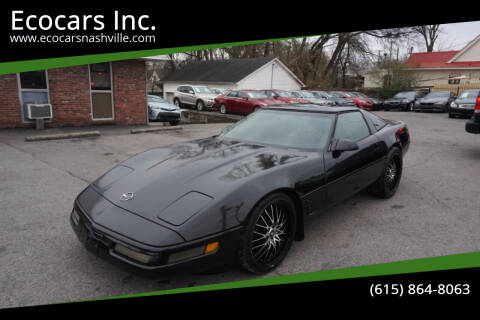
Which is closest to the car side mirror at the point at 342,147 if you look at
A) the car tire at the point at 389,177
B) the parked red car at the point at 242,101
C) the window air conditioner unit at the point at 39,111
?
the car tire at the point at 389,177

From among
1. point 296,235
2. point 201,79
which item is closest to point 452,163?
point 296,235

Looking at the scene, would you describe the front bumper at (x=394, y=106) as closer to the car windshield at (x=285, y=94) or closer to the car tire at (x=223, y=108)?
the car windshield at (x=285, y=94)

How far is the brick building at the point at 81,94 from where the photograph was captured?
10133mm

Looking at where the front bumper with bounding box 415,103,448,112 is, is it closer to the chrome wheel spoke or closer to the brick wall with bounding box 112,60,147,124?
the brick wall with bounding box 112,60,147,124

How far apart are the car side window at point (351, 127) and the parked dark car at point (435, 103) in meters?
19.2

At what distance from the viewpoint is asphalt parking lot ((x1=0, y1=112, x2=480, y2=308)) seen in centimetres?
279

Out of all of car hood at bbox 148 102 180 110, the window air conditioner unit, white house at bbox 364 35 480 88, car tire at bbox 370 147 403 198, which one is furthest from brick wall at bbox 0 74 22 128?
white house at bbox 364 35 480 88

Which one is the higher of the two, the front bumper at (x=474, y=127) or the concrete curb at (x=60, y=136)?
the front bumper at (x=474, y=127)

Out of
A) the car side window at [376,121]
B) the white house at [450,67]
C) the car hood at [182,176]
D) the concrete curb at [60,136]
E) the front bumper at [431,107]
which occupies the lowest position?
the concrete curb at [60,136]

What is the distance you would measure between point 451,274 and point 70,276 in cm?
324

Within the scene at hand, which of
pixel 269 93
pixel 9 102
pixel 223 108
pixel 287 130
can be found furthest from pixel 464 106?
pixel 9 102

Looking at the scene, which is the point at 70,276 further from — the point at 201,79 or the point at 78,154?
the point at 201,79

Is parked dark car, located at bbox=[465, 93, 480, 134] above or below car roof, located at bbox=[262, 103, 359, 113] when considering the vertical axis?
below

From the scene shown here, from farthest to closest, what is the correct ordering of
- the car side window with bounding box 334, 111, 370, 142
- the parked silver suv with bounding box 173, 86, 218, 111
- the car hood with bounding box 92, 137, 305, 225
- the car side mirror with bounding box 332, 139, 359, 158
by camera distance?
the parked silver suv with bounding box 173, 86, 218, 111 → the car side window with bounding box 334, 111, 370, 142 → the car side mirror with bounding box 332, 139, 359, 158 → the car hood with bounding box 92, 137, 305, 225
